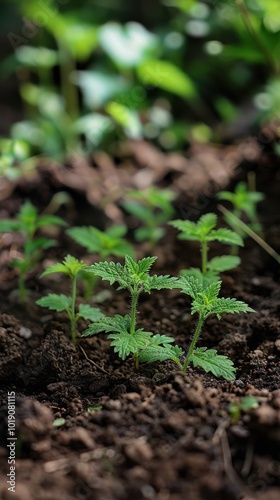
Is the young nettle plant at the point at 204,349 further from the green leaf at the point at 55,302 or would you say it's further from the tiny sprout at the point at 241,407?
the green leaf at the point at 55,302

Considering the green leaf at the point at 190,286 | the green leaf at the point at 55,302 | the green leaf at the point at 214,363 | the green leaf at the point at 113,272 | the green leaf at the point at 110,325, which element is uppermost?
the green leaf at the point at 113,272

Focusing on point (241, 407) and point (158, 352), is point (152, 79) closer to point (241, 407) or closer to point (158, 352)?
point (158, 352)

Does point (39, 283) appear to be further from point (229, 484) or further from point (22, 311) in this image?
point (229, 484)

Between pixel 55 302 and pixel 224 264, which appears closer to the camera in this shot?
pixel 55 302

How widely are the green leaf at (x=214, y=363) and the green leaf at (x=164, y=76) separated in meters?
1.87

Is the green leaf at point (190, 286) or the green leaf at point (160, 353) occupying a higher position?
the green leaf at point (190, 286)

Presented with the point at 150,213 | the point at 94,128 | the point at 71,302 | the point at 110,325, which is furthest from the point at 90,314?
the point at 94,128

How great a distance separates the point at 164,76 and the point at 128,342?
1903mm

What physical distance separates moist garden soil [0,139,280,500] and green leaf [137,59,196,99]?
0.62 metres

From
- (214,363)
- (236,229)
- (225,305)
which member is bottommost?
(236,229)

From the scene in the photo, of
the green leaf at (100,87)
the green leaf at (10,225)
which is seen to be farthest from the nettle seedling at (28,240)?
the green leaf at (100,87)

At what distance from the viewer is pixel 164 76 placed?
3.04m

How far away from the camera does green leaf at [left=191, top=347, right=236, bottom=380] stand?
59.1 inches

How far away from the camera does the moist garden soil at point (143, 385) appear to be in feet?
3.93
